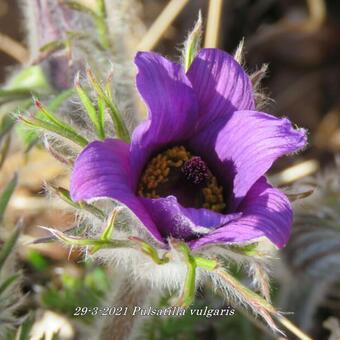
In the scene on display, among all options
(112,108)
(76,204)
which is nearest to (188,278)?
(76,204)

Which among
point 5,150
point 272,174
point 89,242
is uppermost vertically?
point 89,242

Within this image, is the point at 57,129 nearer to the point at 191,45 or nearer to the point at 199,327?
the point at 191,45

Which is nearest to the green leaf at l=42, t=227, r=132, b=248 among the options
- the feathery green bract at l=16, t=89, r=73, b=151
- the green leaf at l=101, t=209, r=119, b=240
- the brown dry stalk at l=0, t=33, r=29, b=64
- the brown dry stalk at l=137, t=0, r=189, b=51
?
the green leaf at l=101, t=209, r=119, b=240

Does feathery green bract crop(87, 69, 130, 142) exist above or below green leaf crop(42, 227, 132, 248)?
above

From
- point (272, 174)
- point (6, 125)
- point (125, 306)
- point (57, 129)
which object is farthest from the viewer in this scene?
point (272, 174)

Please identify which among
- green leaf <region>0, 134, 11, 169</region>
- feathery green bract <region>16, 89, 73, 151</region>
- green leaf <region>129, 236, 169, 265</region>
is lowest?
green leaf <region>0, 134, 11, 169</region>

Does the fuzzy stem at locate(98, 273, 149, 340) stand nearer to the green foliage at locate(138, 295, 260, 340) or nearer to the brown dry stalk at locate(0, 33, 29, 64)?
A: the green foliage at locate(138, 295, 260, 340)
